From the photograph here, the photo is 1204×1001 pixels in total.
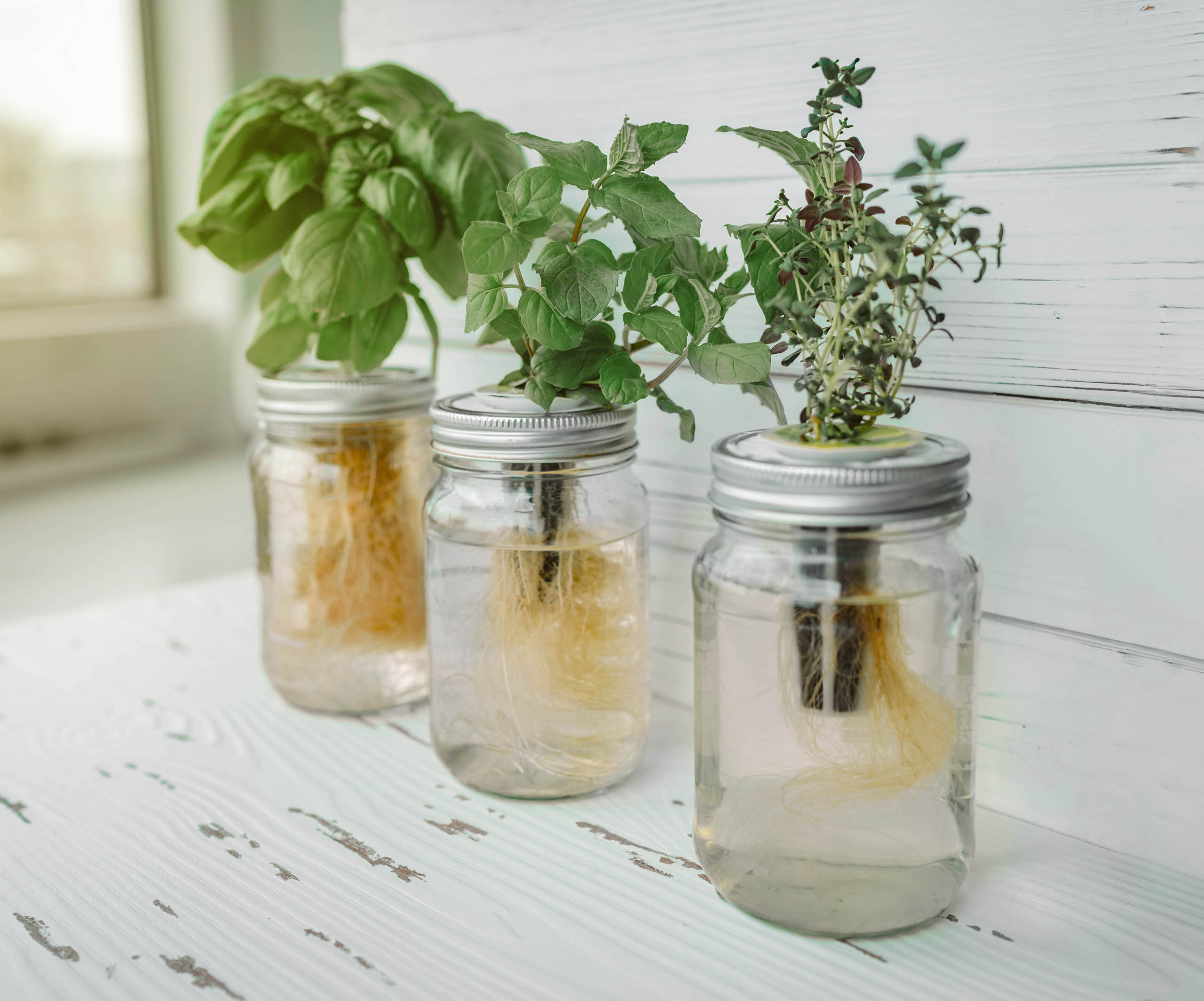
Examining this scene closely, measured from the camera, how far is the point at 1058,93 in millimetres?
543

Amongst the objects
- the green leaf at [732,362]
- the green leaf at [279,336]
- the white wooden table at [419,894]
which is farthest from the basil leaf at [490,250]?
the white wooden table at [419,894]

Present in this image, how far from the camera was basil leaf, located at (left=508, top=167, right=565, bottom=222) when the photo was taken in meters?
0.56

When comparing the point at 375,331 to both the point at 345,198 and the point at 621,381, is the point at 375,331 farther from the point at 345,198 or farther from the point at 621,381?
the point at 621,381

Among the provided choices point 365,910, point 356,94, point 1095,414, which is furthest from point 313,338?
point 1095,414

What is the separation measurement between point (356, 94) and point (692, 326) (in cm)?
33

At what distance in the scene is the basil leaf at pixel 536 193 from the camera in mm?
558

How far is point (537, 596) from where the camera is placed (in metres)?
0.62

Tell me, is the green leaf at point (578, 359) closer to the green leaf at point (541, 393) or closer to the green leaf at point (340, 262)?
the green leaf at point (541, 393)

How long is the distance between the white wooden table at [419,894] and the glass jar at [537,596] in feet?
0.11

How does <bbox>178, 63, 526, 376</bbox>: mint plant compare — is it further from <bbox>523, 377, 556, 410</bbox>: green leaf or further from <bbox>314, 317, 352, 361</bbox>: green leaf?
<bbox>523, 377, 556, 410</bbox>: green leaf

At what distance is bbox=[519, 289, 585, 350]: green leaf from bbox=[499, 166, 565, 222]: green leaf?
0.04m

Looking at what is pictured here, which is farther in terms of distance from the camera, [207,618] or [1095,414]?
[207,618]

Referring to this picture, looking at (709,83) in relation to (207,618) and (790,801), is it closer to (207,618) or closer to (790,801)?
(790,801)

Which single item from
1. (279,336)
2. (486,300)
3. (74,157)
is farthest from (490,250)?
(74,157)
